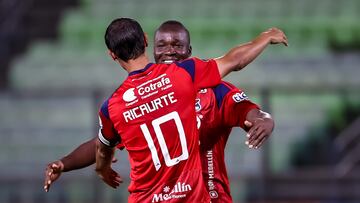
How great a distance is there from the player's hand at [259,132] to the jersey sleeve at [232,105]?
218 mm

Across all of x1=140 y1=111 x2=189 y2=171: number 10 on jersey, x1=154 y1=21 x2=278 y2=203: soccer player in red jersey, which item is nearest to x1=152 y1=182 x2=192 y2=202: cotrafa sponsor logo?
x1=140 y1=111 x2=189 y2=171: number 10 on jersey

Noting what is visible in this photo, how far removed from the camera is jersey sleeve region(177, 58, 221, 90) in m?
4.93

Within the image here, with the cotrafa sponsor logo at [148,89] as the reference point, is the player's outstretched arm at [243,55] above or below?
above

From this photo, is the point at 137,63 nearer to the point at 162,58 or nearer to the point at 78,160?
the point at 162,58

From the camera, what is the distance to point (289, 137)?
437 inches

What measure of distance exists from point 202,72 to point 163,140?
0.40m

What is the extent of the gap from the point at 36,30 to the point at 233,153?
6.53 meters

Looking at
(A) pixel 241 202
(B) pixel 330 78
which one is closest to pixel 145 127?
(A) pixel 241 202

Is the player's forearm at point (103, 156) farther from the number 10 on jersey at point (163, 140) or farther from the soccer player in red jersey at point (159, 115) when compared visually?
the number 10 on jersey at point (163, 140)

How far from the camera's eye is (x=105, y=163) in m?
5.36

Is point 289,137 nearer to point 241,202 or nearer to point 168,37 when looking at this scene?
point 241,202

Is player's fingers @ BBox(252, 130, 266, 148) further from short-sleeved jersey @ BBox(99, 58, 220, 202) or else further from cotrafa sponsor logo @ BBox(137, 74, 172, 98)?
cotrafa sponsor logo @ BBox(137, 74, 172, 98)

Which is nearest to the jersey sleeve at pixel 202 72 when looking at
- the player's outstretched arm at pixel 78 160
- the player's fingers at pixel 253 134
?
the player's fingers at pixel 253 134

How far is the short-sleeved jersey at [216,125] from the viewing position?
5176 millimetres
